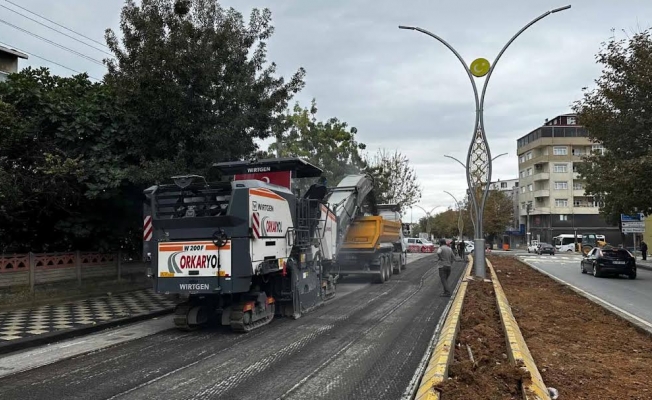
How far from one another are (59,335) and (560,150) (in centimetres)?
7999

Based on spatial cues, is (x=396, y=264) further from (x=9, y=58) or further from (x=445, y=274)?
(x=9, y=58)

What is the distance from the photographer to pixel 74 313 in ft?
38.7

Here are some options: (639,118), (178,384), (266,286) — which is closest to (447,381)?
(178,384)

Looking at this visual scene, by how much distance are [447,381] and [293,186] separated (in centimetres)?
721

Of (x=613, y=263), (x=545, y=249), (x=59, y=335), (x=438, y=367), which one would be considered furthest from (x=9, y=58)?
(x=545, y=249)

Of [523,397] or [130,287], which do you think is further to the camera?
[130,287]

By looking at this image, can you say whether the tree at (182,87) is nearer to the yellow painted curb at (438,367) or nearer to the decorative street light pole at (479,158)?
the decorative street light pole at (479,158)

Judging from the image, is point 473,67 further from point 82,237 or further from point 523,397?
point 523,397

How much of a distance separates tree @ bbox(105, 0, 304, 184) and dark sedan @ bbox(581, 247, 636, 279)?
17.6 m

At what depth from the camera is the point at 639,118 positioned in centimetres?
2203

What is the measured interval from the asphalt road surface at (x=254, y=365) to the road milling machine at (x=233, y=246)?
1.58 feet

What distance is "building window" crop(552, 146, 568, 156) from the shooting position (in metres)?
78.3

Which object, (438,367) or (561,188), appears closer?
(438,367)

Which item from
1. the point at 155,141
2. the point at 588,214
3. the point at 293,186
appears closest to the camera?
the point at 293,186
